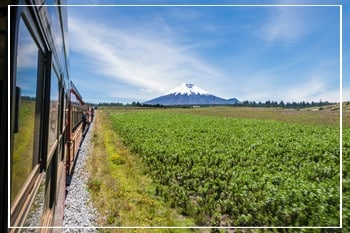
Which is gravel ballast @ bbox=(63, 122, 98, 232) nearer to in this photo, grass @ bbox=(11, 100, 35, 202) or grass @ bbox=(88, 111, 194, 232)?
grass @ bbox=(88, 111, 194, 232)

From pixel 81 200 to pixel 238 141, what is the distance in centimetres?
1014

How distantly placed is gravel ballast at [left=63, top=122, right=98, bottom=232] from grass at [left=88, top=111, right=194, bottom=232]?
0.59 feet

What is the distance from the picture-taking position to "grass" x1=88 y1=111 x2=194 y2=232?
6.21 meters

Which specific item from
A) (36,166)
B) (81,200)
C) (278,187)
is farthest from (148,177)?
(36,166)

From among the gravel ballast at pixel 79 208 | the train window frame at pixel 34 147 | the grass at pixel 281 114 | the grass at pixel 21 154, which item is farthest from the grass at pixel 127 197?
the grass at pixel 281 114

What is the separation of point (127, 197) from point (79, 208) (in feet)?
4.75

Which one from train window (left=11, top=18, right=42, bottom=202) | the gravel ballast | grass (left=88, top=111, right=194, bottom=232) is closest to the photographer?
train window (left=11, top=18, right=42, bottom=202)

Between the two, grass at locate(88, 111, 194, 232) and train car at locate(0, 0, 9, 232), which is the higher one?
train car at locate(0, 0, 9, 232)

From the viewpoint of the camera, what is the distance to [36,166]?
2.13 metres

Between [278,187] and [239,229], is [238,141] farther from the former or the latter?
[239,229]

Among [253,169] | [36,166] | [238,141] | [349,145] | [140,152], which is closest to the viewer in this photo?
[36,166]

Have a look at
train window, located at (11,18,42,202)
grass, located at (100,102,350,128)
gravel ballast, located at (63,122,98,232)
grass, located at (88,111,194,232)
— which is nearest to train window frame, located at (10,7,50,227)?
train window, located at (11,18,42,202)

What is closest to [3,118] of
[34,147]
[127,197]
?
[34,147]

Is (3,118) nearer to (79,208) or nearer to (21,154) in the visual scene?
(21,154)
